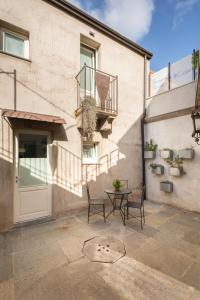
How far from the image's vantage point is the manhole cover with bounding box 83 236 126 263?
2730mm

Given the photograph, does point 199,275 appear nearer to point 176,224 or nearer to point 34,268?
point 176,224

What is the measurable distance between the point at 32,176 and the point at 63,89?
99.7 inches

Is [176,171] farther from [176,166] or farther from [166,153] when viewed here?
[166,153]

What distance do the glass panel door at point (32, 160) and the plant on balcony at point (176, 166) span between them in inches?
154

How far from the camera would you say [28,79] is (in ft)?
13.4

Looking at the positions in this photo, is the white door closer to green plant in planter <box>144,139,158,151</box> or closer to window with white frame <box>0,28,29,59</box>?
window with white frame <box>0,28,29,59</box>

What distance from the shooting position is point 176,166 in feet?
17.4

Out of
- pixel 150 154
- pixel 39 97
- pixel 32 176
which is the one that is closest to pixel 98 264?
pixel 32 176

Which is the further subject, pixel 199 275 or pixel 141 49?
pixel 141 49

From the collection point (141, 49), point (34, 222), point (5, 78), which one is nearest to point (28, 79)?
point (5, 78)

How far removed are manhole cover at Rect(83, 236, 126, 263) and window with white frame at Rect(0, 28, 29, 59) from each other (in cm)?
463

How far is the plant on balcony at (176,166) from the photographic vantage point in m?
5.15

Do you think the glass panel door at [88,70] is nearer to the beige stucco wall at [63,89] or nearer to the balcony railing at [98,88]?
the balcony railing at [98,88]

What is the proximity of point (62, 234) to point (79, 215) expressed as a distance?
115 centimetres
